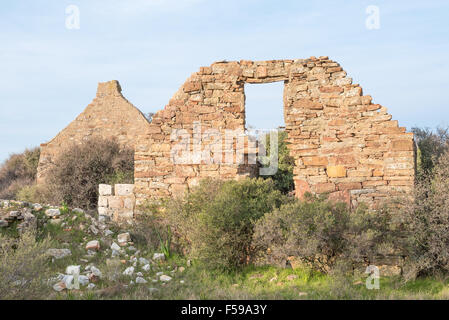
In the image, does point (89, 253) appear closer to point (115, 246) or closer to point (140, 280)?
point (115, 246)

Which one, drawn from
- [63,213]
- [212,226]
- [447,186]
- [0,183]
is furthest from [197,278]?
[0,183]

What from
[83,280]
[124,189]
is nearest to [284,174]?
[124,189]

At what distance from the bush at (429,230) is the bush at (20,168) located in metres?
15.4

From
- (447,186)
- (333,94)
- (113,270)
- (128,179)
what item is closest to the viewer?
(113,270)

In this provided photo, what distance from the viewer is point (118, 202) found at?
8.40m

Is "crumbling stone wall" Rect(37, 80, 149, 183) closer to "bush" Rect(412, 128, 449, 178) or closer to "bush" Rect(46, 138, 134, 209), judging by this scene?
"bush" Rect(46, 138, 134, 209)

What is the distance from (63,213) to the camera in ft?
25.4

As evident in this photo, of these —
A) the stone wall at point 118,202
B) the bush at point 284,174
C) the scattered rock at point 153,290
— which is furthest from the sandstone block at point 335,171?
the stone wall at point 118,202

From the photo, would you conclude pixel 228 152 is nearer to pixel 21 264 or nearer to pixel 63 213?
pixel 63 213

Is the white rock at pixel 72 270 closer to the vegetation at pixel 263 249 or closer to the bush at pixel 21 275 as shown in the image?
the vegetation at pixel 263 249

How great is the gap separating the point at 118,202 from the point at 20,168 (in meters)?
12.2

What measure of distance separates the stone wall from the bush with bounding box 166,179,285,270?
1944 mm
